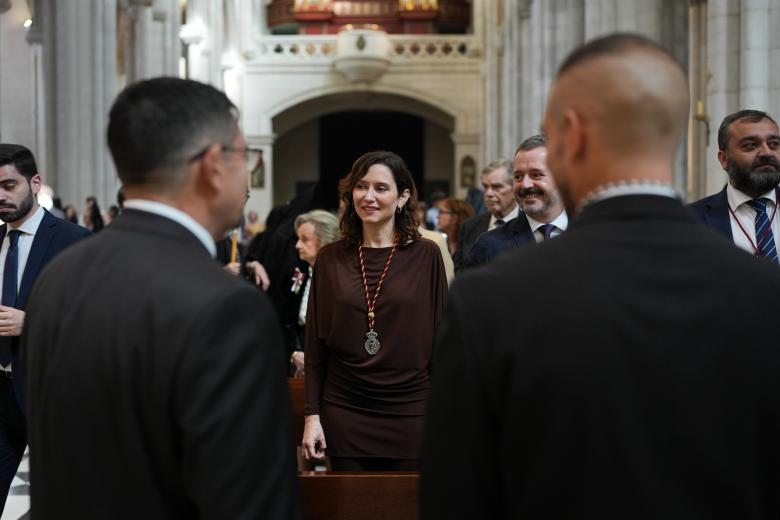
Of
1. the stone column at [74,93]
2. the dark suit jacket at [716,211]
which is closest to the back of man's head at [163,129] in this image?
the dark suit jacket at [716,211]

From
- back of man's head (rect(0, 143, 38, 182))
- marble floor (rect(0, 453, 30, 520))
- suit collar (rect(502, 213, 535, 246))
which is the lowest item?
marble floor (rect(0, 453, 30, 520))

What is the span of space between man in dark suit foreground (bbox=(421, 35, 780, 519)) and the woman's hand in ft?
7.32

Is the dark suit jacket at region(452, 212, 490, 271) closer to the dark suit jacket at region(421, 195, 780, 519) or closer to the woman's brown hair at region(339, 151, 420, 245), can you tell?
the woman's brown hair at region(339, 151, 420, 245)

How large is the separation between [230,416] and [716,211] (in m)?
3.25

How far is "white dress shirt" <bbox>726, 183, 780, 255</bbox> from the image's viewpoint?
4520 millimetres

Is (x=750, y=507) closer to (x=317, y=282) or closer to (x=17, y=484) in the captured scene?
(x=317, y=282)

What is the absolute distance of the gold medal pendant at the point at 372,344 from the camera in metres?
3.91

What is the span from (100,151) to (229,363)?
14027 millimetres

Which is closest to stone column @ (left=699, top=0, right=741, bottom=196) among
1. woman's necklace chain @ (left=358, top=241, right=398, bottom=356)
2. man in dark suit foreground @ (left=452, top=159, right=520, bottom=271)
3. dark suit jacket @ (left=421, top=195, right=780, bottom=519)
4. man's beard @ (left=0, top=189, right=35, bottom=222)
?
man in dark suit foreground @ (left=452, top=159, right=520, bottom=271)

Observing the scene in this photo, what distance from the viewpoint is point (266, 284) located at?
6891mm

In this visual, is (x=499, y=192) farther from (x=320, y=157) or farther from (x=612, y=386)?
(x=320, y=157)

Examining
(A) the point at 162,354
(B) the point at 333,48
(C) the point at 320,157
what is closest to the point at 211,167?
(A) the point at 162,354

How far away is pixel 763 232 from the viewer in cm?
452

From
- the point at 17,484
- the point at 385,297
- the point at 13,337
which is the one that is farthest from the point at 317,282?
the point at 17,484
